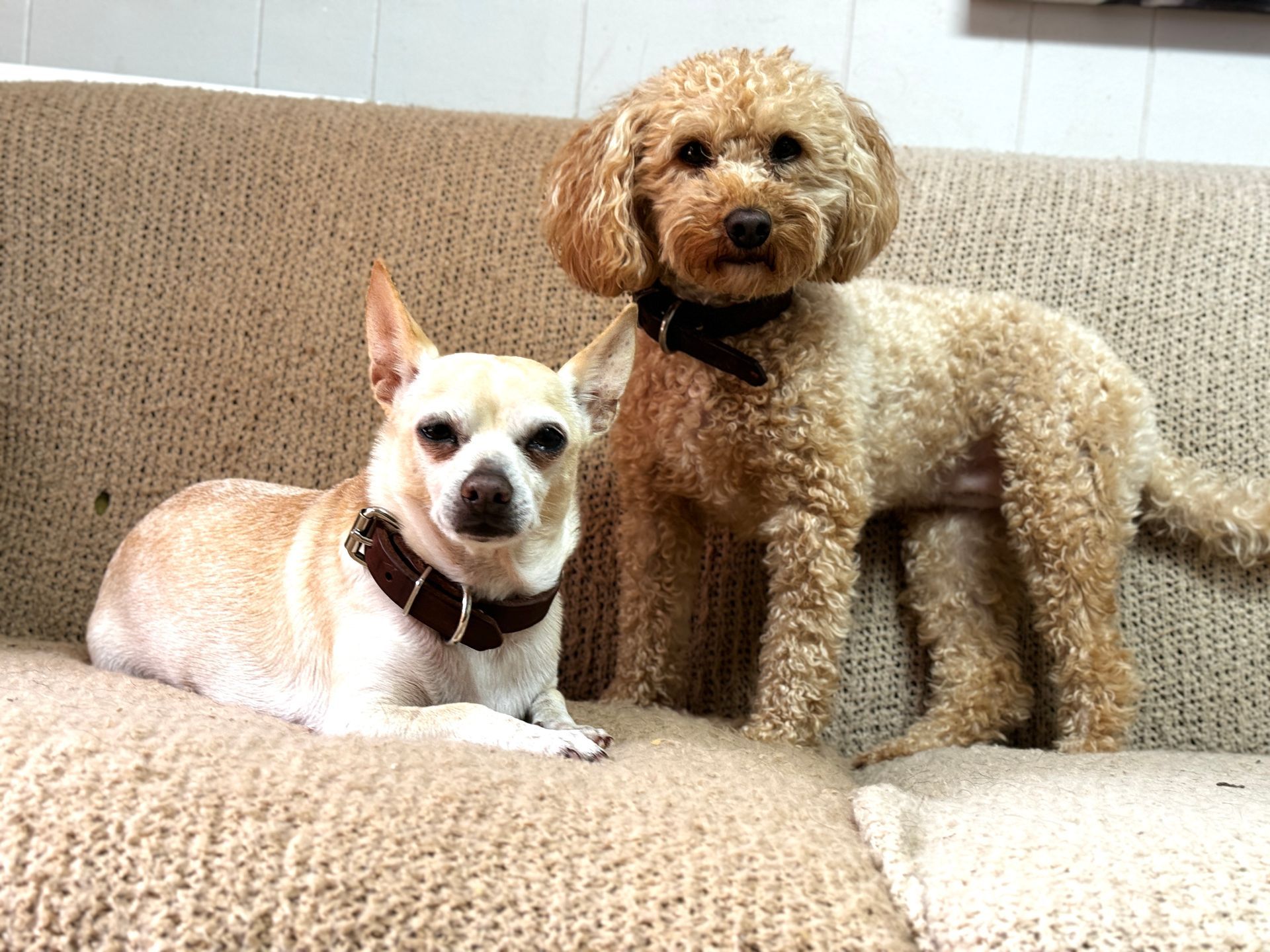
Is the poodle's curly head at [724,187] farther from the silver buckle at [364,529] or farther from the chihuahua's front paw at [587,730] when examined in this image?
the chihuahua's front paw at [587,730]

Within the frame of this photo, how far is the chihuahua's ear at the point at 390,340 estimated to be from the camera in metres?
1.17

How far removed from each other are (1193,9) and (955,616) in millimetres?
1208

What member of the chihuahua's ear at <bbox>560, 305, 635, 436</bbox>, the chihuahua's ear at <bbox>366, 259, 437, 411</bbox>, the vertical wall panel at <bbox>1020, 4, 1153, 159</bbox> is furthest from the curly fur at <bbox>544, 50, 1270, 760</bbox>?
the vertical wall panel at <bbox>1020, 4, 1153, 159</bbox>

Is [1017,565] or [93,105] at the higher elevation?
[93,105]

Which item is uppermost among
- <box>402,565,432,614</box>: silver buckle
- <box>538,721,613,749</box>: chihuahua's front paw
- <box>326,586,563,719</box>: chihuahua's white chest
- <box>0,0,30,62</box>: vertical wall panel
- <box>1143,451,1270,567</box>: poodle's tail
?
<box>0,0,30,62</box>: vertical wall panel

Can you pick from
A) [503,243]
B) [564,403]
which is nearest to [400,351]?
[564,403]

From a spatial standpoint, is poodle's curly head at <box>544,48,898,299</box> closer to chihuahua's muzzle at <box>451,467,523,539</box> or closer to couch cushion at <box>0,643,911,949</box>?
chihuahua's muzzle at <box>451,467,523,539</box>

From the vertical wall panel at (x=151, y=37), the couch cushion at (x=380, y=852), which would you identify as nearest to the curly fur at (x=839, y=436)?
the couch cushion at (x=380, y=852)

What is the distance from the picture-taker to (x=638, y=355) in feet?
4.91

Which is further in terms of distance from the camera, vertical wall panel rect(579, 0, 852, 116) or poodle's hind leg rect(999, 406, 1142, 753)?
vertical wall panel rect(579, 0, 852, 116)

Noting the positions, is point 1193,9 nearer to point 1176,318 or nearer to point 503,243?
point 1176,318

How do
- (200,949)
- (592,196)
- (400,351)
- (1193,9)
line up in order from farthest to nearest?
(1193,9) < (592,196) < (400,351) < (200,949)

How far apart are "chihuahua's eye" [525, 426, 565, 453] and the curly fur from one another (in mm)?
290

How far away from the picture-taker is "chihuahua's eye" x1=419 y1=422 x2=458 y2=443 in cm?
112
